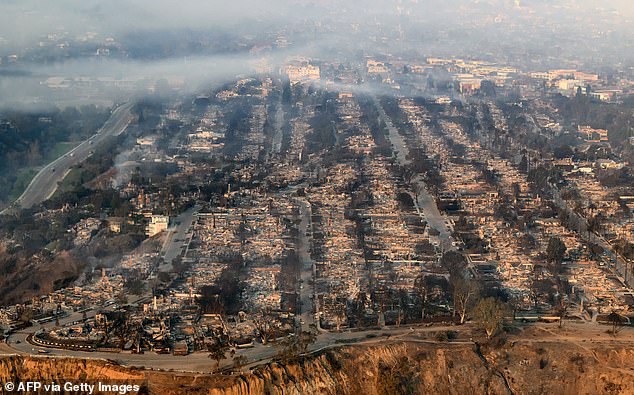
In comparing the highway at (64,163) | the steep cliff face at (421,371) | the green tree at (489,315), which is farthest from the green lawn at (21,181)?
the green tree at (489,315)

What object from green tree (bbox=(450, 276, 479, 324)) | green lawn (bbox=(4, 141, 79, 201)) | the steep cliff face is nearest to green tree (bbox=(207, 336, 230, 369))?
the steep cliff face

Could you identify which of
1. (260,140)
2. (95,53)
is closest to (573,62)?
(95,53)

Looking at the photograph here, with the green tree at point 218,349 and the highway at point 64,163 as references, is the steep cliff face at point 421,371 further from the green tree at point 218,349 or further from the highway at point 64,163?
the highway at point 64,163

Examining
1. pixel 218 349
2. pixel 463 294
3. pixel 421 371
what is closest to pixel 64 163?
pixel 463 294

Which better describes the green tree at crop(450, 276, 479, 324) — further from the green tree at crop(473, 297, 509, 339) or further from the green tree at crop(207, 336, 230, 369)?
the green tree at crop(207, 336, 230, 369)

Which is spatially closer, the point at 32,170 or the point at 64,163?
the point at 32,170

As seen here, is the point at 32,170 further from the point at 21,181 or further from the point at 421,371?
the point at 421,371
